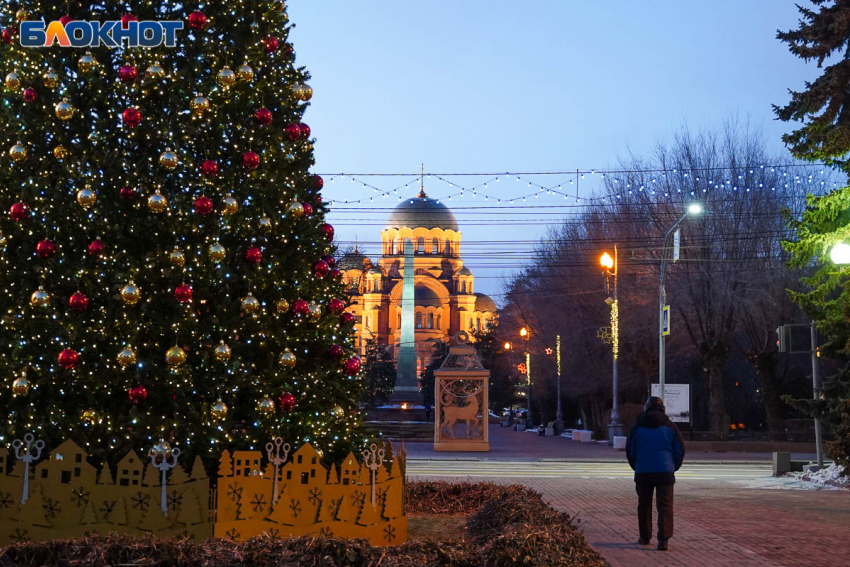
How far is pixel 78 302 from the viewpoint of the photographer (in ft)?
29.1

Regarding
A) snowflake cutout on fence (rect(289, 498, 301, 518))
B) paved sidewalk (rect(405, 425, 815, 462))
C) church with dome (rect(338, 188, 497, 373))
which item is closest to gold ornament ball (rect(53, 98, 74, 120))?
snowflake cutout on fence (rect(289, 498, 301, 518))

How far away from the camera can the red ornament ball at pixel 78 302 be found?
8.84 metres

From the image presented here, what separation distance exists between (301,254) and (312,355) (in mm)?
1049

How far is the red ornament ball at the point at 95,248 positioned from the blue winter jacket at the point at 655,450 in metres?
6.04

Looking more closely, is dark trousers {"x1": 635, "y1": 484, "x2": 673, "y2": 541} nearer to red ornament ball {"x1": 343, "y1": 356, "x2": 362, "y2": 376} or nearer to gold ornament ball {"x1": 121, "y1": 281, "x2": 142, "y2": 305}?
red ornament ball {"x1": 343, "y1": 356, "x2": 362, "y2": 376}

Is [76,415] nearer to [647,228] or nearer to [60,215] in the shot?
[60,215]

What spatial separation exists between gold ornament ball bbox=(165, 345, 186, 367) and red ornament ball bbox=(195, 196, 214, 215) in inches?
52.5

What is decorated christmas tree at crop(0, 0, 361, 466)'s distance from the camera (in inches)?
352

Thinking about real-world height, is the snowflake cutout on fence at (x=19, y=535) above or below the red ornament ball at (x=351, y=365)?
below

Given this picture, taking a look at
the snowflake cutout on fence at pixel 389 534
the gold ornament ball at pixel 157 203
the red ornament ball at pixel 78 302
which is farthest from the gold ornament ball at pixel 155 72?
the snowflake cutout on fence at pixel 389 534

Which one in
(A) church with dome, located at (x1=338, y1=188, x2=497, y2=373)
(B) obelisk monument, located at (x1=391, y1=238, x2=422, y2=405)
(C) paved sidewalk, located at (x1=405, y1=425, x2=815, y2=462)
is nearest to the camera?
(C) paved sidewalk, located at (x1=405, y1=425, x2=815, y2=462)

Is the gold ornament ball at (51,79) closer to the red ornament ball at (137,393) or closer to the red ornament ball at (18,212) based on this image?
the red ornament ball at (18,212)

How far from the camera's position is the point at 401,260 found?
129250 mm

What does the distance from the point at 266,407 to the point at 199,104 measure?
298 centimetres
